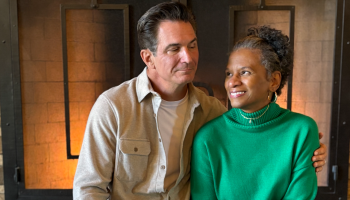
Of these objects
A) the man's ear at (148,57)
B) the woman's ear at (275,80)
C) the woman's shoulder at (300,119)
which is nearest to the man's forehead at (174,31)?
the man's ear at (148,57)

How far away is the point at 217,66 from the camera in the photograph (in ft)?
6.42

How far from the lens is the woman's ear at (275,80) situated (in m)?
1.15

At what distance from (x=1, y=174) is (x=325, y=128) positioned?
2.26 metres

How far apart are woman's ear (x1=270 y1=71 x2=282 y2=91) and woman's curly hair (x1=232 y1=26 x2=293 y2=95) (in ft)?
0.05

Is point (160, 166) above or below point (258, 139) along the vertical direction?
below

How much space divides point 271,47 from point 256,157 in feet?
1.47

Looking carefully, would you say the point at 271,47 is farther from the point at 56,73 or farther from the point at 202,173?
the point at 56,73

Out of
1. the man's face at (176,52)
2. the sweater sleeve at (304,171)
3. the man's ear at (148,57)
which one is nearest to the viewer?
the sweater sleeve at (304,171)

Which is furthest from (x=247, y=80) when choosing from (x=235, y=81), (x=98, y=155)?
(x=98, y=155)

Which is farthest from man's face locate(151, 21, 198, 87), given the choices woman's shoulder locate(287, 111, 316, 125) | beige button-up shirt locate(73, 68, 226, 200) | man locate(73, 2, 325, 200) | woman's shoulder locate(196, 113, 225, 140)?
woman's shoulder locate(287, 111, 316, 125)

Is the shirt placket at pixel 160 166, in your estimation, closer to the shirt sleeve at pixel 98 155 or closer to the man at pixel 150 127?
the man at pixel 150 127

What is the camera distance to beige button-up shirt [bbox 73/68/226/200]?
1197mm

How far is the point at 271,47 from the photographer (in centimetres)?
114

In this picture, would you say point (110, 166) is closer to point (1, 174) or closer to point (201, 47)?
point (201, 47)
